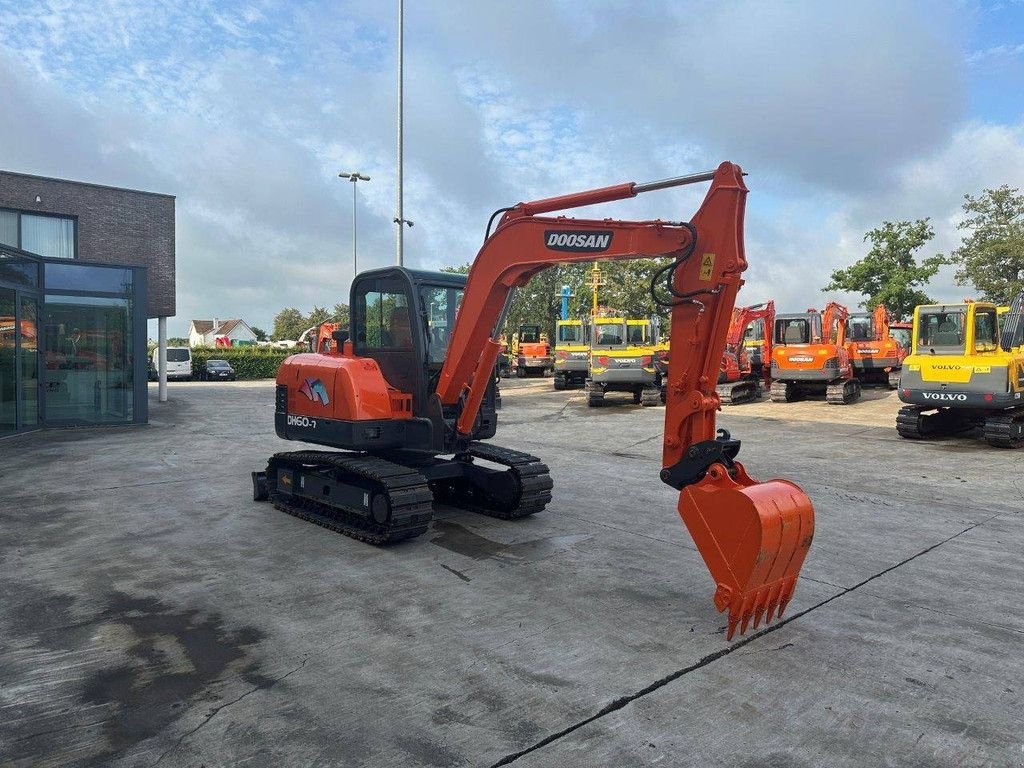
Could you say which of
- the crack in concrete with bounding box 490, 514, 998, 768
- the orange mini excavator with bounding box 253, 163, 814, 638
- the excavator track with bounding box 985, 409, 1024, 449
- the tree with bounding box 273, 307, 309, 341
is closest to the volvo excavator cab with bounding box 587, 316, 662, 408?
the excavator track with bounding box 985, 409, 1024, 449

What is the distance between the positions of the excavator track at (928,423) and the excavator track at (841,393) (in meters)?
5.57

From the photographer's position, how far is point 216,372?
39625 mm

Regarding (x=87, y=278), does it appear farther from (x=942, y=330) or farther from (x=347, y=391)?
(x=942, y=330)

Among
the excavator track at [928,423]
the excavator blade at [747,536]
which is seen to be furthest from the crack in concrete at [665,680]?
the excavator track at [928,423]

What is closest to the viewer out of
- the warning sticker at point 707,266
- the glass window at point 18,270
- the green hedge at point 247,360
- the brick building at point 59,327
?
the warning sticker at point 707,266

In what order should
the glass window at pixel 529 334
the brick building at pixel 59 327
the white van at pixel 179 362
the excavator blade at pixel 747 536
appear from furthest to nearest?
1. the glass window at pixel 529 334
2. the white van at pixel 179 362
3. the brick building at pixel 59 327
4. the excavator blade at pixel 747 536

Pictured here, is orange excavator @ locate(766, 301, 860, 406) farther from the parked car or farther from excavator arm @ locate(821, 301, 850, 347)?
the parked car

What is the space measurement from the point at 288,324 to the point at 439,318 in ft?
276

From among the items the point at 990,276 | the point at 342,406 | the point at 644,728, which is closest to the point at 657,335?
the point at 342,406

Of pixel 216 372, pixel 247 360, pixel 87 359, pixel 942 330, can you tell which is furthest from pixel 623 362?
pixel 247 360

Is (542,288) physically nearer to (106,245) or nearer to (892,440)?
(106,245)

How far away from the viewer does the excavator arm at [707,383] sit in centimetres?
438

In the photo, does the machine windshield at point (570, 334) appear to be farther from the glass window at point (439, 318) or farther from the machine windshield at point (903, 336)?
the glass window at point (439, 318)

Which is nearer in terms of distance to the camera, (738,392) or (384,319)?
(384,319)
